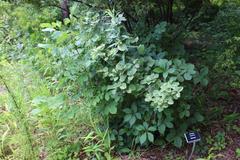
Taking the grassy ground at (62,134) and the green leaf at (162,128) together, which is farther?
the grassy ground at (62,134)

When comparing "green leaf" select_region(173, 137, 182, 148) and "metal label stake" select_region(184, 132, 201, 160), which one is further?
"green leaf" select_region(173, 137, 182, 148)

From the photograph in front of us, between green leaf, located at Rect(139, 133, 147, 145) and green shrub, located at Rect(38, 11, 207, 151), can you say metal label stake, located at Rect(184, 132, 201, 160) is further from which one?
green leaf, located at Rect(139, 133, 147, 145)

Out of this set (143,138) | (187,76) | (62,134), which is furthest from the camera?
(62,134)

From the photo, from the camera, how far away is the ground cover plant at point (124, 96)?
92.7 inches

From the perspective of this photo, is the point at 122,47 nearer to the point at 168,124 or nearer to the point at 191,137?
the point at 168,124

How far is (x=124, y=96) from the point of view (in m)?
2.46

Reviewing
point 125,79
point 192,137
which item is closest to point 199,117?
point 192,137

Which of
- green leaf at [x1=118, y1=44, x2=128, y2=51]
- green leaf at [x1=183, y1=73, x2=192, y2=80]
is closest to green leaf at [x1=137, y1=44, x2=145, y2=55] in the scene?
green leaf at [x1=118, y1=44, x2=128, y2=51]

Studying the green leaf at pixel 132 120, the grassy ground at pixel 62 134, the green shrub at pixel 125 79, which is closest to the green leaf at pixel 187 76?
the green shrub at pixel 125 79

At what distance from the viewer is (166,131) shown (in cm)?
256

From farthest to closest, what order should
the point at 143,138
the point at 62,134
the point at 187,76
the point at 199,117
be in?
1. the point at 62,134
2. the point at 199,117
3. the point at 143,138
4. the point at 187,76

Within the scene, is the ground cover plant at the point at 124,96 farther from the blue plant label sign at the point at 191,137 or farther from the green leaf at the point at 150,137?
the blue plant label sign at the point at 191,137

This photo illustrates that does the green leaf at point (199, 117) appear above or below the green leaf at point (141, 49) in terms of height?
below

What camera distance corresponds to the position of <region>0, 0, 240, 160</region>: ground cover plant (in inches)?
92.7
